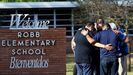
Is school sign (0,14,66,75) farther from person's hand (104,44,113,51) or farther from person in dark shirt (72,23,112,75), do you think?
person's hand (104,44,113,51)

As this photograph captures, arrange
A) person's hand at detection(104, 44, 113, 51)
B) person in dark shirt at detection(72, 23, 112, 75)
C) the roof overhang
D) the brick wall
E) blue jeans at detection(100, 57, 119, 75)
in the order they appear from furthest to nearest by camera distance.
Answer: the roof overhang < the brick wall < person in dark shirt at detection(72, 23, 112, 75) < blue jeans at detection(100, 57, 119, 75) < person's hand at detection(104, 44, 113, 51)

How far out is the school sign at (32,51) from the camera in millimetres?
16906

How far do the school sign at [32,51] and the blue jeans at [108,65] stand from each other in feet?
17.6

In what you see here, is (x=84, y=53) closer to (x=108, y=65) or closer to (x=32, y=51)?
(x=108, y=65)

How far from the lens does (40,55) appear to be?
55.9 ft

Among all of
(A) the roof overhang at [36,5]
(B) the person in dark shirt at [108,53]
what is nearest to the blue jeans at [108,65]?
(B) the person in dark shirt at [108,53]

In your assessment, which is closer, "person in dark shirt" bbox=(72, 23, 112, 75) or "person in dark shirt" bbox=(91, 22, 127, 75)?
"person in dark shirt" bbox=(91, 22, 127, 75)

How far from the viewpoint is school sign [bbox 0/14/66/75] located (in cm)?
1691

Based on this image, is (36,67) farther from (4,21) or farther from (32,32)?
(4,21)

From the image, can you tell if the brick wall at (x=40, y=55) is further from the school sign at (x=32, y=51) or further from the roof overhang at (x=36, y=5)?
the roof overhang at (x=36, y=5)

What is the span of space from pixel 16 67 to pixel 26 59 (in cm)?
42

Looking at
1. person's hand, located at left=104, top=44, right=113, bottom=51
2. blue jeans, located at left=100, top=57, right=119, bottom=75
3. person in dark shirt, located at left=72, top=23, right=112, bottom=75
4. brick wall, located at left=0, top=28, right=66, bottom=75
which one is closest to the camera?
person's hand, located at left=104, top=44, right=113, bottom=51

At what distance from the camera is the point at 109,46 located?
11.4 metres

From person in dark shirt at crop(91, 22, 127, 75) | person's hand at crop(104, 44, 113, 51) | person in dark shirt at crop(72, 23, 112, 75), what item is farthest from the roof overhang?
person's hand at crop(104, 44, 113, 51)
